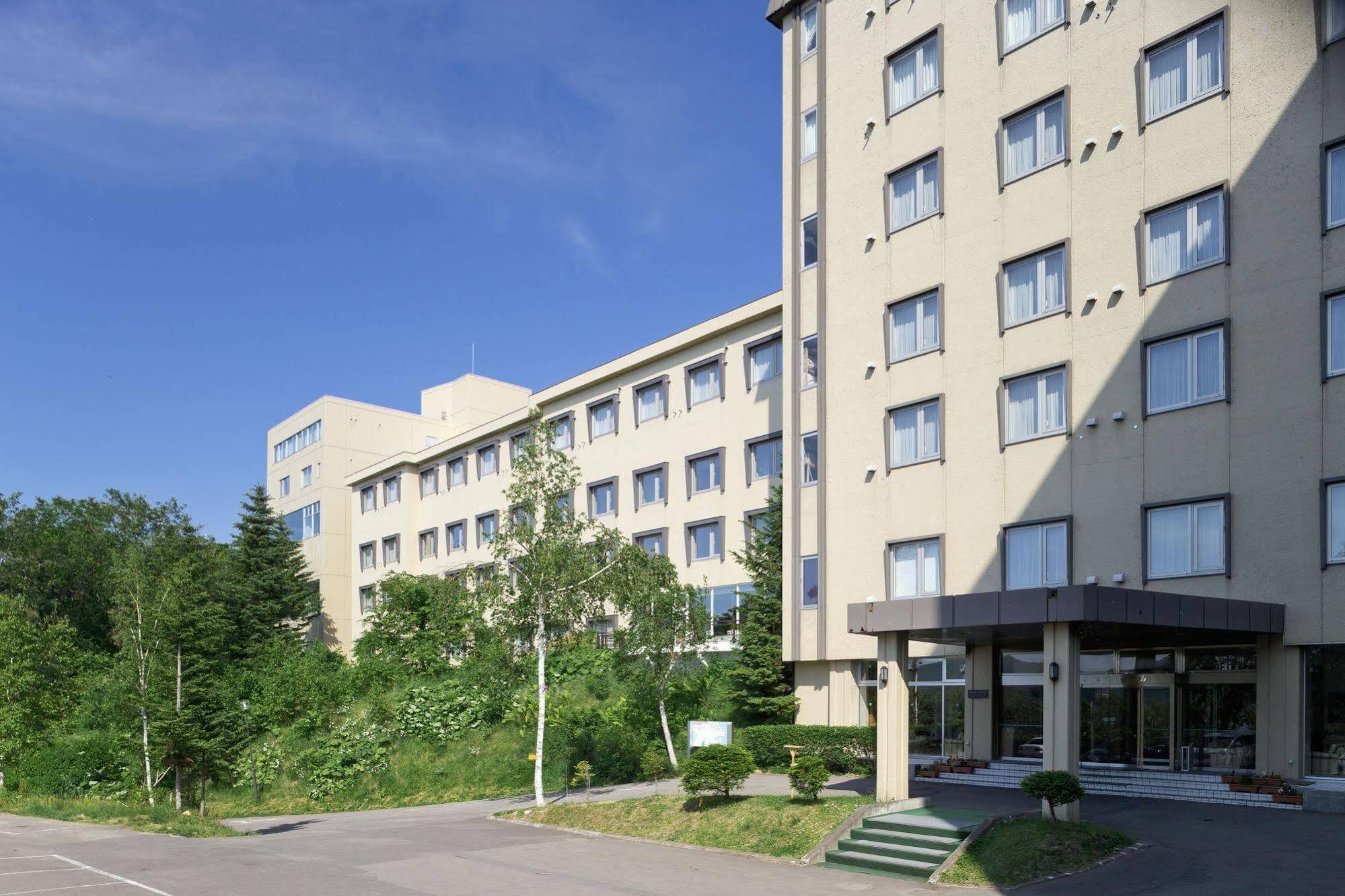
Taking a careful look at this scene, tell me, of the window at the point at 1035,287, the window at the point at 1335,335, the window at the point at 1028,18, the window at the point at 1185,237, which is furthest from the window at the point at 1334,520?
the window at the point at 1028,18

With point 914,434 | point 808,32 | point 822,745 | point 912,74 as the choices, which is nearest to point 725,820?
point 822,745

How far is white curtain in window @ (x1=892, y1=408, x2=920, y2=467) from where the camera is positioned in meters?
29.6

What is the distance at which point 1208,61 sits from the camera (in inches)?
946

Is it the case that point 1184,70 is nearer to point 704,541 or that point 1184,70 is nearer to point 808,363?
point 808,363

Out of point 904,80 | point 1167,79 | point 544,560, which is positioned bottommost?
point 544,560

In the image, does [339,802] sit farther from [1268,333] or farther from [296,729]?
[1268,333]

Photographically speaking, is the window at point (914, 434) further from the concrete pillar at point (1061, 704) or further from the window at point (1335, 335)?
the concrete pillar at point (1061, 704)

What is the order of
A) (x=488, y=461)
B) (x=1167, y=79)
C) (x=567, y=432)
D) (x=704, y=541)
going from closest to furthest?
1. (x=1167, y=79)
2. (x=704, y=541)
3. (x=567, y=432)
4. (x=488, y=461)

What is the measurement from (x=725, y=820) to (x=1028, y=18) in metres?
19.8

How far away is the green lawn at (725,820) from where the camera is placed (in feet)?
65.2

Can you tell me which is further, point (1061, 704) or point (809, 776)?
point (809, 776)

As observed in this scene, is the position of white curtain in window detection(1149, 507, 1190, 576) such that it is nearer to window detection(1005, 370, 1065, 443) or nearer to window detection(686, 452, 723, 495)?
window detection(1005, 370, 1065, 443)

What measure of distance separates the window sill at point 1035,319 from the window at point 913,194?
3.93 m

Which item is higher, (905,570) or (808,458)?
(808,458)
